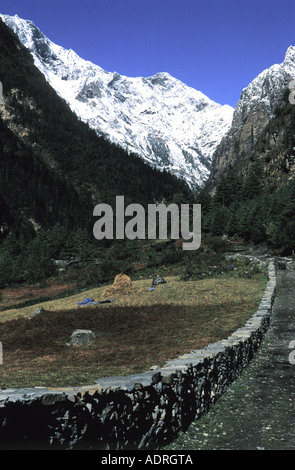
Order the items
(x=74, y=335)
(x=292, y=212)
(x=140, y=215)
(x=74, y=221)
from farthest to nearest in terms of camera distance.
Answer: (x=74, y=221)
(x=140, y=215)
(x=292, y=212)
(x=74, y=335)

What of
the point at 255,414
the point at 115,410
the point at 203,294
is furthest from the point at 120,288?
the point at 115,410

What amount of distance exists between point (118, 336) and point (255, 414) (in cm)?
718

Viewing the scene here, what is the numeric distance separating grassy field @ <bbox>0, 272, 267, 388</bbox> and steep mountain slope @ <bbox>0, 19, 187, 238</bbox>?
107 metres

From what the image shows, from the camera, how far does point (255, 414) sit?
6.96m

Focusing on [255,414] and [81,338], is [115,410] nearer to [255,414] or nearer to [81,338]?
[255,414]

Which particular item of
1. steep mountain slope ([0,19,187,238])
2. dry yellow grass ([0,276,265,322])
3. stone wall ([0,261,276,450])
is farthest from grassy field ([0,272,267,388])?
steep mountain slope ([0,19,187,238])

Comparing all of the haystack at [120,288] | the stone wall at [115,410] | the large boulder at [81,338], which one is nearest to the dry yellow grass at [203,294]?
the haystack at [120,288]

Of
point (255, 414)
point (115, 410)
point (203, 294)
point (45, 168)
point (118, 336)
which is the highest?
point (45, 168)

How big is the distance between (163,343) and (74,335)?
3.57m

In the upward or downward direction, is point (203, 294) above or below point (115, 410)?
below

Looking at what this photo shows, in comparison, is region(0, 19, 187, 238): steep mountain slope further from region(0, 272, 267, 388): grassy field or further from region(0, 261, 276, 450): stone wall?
region(0, 261, 276, 450): stone wall

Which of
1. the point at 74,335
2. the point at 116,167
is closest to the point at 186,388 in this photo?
the point at 74,335
